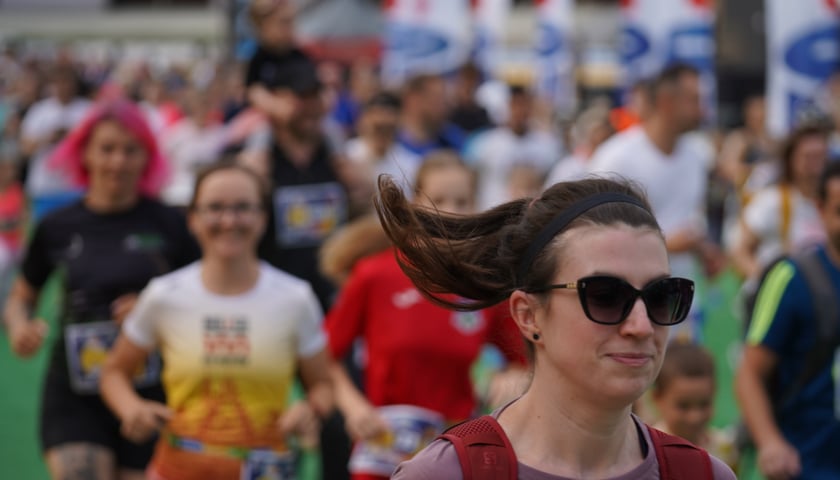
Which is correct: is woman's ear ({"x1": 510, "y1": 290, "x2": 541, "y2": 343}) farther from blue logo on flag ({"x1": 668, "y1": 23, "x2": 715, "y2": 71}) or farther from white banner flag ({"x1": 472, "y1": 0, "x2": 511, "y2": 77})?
white banner flag ({"x1": 472, "y1": 0, "x2": 511, "y2": 77})

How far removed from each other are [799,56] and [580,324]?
8.78m

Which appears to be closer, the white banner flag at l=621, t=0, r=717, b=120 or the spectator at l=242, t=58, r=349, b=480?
the spectator at l=242, t=58, r=349, b=480

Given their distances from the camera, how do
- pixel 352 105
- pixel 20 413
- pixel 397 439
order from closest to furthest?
pixel 397 439 → pixel 20 413 → pixel 352 105

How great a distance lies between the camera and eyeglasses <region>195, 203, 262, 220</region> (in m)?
4.96

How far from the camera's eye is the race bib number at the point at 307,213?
694 centimetres

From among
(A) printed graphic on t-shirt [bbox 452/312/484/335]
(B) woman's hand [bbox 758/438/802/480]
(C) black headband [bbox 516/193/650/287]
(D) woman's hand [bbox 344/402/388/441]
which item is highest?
(C) black headband [bbox 516/193/650/287]

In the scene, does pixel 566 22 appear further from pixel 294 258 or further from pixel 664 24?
pixel 294 258

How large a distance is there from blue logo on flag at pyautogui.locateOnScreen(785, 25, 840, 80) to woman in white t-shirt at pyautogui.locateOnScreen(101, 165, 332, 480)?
22.0ft

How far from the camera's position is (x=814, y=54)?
10.8 meters

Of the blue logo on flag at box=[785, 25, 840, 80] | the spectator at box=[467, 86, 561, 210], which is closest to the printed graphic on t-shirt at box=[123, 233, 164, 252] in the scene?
the blue logo on flag at box=[785, 25, 840, 80]

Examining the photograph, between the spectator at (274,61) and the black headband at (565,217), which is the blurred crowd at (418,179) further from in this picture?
the black headband at (565,217)

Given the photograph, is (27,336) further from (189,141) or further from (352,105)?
(352,105)

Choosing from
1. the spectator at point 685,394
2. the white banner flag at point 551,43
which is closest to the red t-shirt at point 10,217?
the white banner flag at point 551,43

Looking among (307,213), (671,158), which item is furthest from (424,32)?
(307,213)
